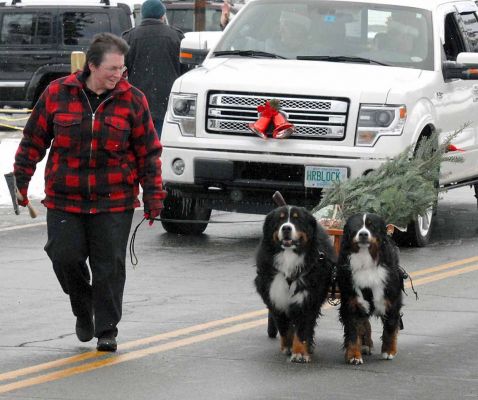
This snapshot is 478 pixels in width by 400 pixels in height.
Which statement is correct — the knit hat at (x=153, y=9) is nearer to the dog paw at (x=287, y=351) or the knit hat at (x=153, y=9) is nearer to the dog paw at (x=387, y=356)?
the dog paw at (x=287, y=351)

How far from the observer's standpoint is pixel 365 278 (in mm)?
8750

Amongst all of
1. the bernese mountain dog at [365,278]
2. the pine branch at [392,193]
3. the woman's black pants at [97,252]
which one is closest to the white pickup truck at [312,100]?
the pine branch at [392,193]

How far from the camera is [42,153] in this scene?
30.4 feet

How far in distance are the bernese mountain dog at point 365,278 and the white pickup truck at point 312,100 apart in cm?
456

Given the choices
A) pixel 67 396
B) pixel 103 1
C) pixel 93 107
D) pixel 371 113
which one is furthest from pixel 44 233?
pixel 103 1

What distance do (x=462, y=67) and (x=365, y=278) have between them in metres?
6.19

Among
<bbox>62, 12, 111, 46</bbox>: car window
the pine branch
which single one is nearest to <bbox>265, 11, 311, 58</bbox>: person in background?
the pine branch

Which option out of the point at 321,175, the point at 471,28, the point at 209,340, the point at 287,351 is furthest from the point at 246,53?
the point at 287,351

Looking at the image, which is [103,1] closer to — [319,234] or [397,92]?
[397,92]

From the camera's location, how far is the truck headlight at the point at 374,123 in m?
13.6

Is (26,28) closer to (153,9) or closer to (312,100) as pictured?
(153,9)

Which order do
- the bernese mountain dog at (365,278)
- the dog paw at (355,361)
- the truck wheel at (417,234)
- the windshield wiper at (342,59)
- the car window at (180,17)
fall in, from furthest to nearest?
the car window at (180,17)
the windshield wiper at (342,59)
the truck wheel at (417,234)
the dog paw at (355,361)
the bernese mountain dog at (365,278)

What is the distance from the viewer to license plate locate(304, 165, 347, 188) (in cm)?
1343

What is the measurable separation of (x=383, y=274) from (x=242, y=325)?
5.48 ft
